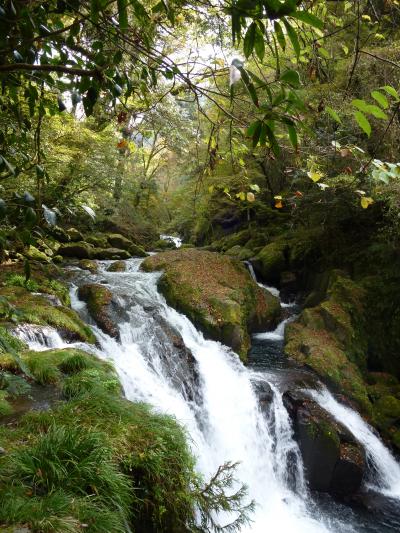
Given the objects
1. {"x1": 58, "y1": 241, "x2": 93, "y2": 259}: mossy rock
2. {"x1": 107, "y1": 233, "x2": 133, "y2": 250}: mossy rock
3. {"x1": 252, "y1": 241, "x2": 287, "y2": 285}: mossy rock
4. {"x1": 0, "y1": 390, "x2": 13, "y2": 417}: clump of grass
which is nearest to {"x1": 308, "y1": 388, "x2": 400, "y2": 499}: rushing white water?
{"x1": 0, "y1": 390, "x2": 13, "y2": 417}: clump of grass

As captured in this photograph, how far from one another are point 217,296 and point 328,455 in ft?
15.1

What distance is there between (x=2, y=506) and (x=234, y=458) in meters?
4.70

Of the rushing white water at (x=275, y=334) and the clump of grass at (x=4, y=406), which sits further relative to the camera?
the rushing white water at (x=275, y=334)

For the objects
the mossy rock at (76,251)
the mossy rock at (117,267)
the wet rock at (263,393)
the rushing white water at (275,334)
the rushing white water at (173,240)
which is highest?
the rushing white water at (173,240)

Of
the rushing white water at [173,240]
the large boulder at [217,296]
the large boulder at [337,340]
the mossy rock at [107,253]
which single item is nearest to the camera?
the large boulder at [337,340]

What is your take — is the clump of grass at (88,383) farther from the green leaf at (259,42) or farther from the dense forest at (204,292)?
the green leaf at (259,42)

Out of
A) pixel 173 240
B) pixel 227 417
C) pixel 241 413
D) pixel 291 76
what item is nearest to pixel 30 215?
pixel 291 76

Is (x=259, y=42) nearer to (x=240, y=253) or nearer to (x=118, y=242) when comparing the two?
(x=240, y=253)

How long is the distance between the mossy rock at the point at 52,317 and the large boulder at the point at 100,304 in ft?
2.20

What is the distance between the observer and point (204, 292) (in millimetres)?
10195

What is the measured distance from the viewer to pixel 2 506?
203 centimetres

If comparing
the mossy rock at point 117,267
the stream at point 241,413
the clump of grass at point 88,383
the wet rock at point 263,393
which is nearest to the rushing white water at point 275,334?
the stream at point 241,413

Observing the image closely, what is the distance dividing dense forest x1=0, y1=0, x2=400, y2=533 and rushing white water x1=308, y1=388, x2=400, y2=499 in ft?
0.15

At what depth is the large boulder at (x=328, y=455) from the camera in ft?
21.5
